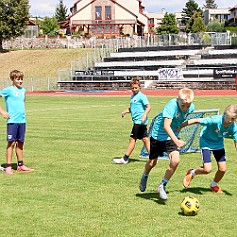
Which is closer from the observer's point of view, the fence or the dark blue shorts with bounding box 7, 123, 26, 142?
the dark blue shorts with bounding box 7, 123, 26, 142

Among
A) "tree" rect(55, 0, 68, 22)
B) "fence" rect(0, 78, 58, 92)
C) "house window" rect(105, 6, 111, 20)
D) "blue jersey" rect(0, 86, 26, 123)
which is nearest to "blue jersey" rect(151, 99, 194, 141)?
"blue jersey" rect(0, 86, 26, 123)

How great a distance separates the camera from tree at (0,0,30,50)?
248 ft

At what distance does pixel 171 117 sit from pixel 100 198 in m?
1.67

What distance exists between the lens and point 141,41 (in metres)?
65.9

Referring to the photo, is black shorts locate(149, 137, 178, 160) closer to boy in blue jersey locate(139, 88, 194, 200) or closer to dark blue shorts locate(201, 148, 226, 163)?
boy in blue jersey locate(139, 88, 194, 200)

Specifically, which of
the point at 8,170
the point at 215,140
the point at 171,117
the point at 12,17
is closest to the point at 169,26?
the point at 12,17

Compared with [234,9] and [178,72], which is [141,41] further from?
[234,9]

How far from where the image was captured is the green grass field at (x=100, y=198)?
276 inches

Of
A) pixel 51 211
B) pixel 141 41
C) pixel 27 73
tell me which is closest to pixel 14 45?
pixel 27 73

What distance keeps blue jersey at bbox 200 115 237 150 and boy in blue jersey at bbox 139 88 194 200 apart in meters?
0.40

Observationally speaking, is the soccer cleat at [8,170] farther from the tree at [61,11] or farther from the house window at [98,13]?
the tree at [61,11]

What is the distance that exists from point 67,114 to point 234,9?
341 ft

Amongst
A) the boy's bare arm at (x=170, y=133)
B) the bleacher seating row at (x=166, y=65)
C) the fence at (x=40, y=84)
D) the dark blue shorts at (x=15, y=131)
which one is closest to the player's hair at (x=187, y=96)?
the boy's bare arm at (x=170, y=133)

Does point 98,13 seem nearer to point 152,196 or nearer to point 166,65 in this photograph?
point 166,65
